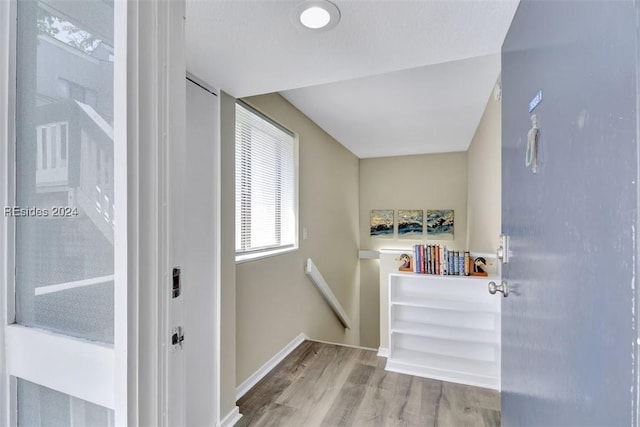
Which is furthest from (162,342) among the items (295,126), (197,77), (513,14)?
(295,126)

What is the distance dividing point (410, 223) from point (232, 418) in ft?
13.7

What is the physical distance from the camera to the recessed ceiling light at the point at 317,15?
3.59ft

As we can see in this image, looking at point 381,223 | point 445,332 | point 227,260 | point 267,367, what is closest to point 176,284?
point 227,260

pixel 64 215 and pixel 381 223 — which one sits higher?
pixel 64 215

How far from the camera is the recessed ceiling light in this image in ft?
3.59

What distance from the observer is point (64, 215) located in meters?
0.72

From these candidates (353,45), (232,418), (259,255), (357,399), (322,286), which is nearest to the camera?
(353,45)

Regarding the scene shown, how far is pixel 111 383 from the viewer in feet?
2.13

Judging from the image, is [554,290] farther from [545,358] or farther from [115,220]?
[115,220]

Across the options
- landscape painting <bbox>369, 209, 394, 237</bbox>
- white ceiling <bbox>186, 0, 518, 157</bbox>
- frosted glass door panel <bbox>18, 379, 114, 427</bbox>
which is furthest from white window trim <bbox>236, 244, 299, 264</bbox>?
landscape painting <bbox>369, 209, 394, 237</bbox>

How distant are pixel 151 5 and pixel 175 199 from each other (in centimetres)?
42

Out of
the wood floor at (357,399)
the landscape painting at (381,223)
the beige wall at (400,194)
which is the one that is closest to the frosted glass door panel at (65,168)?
the wood floor at (357,399)

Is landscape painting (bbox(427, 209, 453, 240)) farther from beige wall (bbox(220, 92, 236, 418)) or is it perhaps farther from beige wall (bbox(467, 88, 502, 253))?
beige wall (bbox(220, 92, 236, 418))

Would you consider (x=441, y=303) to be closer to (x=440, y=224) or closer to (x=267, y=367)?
(x=267, y=367)
